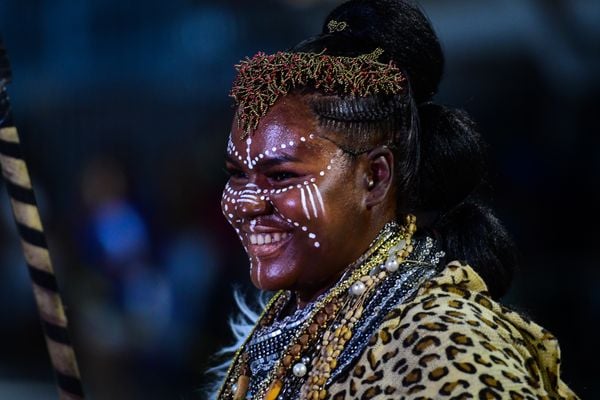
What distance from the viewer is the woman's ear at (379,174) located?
206cm

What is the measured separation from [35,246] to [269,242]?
108 cm

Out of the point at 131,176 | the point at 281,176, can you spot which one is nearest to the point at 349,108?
the point at 281,176

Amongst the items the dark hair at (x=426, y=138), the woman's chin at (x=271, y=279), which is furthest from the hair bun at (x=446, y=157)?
the woman's chin at (x=271, y=279)

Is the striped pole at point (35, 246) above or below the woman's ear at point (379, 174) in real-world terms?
below

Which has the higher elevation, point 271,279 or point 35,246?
point 271,279

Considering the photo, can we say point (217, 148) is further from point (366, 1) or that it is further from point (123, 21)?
point (366, 1)

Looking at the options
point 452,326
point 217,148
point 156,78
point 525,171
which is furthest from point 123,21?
point 452,326

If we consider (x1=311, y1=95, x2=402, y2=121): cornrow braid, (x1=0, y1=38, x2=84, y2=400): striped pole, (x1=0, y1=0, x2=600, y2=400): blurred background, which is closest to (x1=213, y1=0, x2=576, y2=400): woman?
(x1=311, y1=95, x2=402, y2=121): cornrow braid

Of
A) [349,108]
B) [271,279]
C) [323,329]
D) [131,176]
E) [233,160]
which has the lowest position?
[131,176]

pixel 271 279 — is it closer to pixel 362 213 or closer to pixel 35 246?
pixel 362 213

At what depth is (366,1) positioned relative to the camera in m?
2.23

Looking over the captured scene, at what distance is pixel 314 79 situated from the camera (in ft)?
6.68

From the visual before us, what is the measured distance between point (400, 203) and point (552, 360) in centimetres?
48

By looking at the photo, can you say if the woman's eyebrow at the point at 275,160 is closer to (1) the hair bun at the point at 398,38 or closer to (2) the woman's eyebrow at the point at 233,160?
(2) the woman's eyebrow at the point at 233,160
